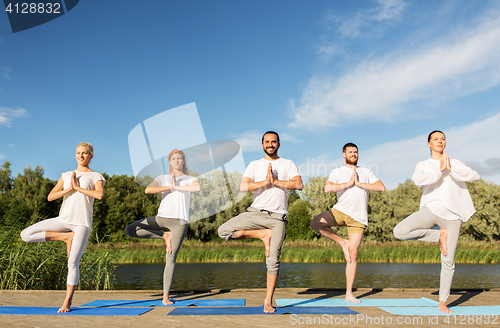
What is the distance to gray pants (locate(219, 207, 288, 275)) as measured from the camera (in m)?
5.12

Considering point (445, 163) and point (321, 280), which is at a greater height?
point (445, 163)

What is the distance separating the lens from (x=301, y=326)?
3.93m

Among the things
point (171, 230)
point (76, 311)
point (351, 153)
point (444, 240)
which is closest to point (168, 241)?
point (171, 230)

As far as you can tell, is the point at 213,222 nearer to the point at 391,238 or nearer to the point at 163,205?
the point at 391,238

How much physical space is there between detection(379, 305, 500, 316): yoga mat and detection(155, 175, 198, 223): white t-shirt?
323 centimetres

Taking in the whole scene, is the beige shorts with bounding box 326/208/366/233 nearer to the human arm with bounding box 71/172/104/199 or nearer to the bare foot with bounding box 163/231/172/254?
the bare foot with bounding box 163/231/172/254

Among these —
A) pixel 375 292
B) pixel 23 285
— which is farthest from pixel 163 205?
pixel 23 285

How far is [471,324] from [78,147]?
18.0 ft

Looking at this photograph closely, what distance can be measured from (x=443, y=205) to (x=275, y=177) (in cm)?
240

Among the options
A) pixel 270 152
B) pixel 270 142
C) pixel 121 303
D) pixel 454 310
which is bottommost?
pixel 121 303

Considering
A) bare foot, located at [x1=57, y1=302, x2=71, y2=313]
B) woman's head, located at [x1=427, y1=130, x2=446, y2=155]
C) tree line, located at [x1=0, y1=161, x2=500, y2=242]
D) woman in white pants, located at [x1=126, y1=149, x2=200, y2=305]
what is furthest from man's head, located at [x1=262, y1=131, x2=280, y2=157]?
tree line, located at [x1=0, y1=161, x2=500, y2=242]

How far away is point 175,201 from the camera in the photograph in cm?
569

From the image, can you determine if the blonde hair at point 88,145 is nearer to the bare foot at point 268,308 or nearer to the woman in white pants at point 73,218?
the woman in white pants at point 73,218

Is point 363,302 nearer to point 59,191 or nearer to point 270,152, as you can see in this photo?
point 270,152
